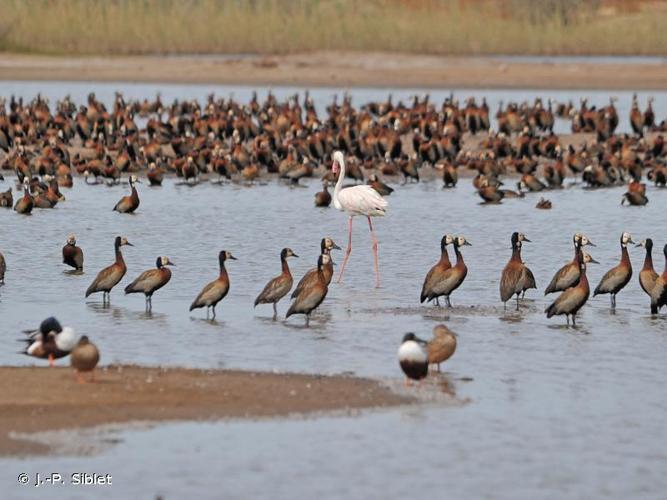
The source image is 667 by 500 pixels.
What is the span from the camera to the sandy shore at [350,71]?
55094mm

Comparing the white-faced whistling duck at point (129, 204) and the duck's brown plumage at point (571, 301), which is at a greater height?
the white-faced whistling duck at point (129, 204)

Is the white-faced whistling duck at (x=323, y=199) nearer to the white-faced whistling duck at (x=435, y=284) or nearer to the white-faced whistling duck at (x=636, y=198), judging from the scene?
the white-faced whistling duck at (x=636, y=198)

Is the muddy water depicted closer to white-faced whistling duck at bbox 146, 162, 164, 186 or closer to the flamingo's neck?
the flamingo's neck

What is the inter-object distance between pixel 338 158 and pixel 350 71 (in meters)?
35.3

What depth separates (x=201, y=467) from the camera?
1124 centimetres


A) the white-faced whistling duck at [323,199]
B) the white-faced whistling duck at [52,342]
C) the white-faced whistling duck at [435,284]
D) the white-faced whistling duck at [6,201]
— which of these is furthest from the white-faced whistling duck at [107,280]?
the white-faced whistling duck at [323,199]

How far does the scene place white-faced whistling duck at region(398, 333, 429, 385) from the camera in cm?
1319

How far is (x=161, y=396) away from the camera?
1301 cm

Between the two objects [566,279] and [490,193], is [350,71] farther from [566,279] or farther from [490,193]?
[566,279]

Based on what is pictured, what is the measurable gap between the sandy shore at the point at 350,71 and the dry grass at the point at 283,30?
197 cm

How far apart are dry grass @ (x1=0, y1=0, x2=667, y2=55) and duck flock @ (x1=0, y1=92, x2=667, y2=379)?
59.2 feet

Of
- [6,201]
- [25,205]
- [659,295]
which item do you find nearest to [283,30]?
[6,201]

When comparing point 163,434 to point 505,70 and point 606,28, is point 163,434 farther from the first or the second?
point 606,28

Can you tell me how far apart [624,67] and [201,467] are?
48.9 metres
